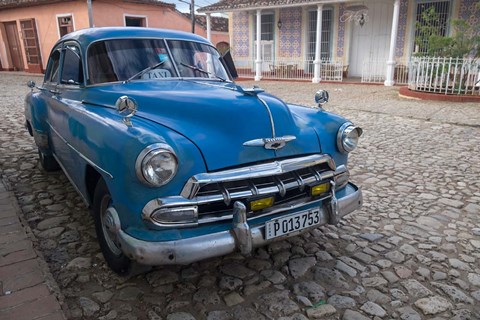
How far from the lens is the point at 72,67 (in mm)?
3625

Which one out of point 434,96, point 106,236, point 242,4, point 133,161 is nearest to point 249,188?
point 133,161

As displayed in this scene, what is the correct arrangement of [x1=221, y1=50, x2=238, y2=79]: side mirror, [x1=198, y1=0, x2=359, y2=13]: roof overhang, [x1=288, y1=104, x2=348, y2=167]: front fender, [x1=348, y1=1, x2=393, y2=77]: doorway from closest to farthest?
[x1=288, y1=104, x2=348, y2=167]: front fender, [x1=221, y1=50, x2=238, y2=79]: side mirror, [x1=198, y1=0, x2=359, y2=13]: roof overhang, [x1=348, y1=1, x2=393, y2=77]: doorway

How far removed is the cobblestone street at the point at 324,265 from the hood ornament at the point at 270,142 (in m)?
0.91

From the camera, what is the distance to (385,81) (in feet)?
46.2

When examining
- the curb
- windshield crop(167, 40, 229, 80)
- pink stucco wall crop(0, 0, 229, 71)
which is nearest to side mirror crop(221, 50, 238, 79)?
windshield crop(167, 40, 229, 80)

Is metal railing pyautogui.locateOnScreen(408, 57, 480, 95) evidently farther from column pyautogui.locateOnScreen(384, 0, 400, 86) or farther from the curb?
column pyautogui.locateOnScreen(384, 0, 400, 86)

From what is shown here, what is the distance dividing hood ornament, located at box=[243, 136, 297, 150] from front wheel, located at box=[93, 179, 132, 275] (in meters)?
0.98

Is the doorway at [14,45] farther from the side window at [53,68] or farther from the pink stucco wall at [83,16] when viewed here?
the side window at [53,68]

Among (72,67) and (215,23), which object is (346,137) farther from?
(215,23)

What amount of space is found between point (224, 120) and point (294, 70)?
1535 centimetres

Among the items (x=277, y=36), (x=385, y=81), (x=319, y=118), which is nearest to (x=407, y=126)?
(x=319, y=118)

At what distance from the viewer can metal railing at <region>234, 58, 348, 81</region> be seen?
51.9ft

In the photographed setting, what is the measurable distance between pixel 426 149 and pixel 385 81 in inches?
357

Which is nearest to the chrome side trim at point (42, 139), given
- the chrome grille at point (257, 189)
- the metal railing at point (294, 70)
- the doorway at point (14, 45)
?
the chrome grille at point (257, 189)
